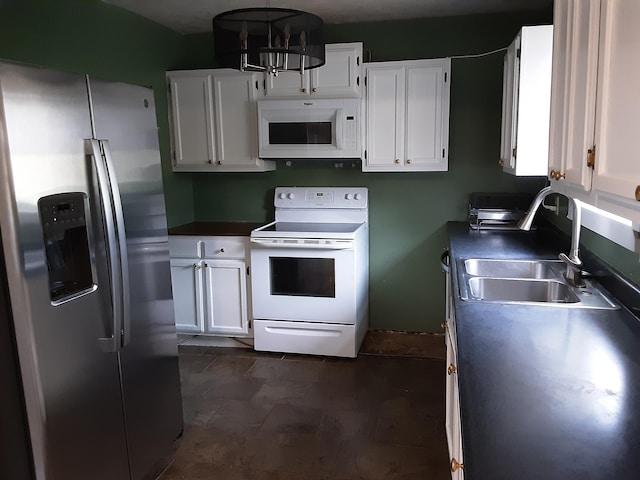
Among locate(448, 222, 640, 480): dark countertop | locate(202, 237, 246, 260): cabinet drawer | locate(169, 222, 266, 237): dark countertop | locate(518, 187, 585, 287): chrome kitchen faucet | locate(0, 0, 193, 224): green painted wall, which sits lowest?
locate(202, 237, 246, 260): cabinet drawer

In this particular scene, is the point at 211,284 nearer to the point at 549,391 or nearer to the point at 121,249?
the point at 121,249

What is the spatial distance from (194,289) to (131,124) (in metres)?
1.90

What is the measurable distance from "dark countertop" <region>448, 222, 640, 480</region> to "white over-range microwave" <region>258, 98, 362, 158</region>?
6.63ft

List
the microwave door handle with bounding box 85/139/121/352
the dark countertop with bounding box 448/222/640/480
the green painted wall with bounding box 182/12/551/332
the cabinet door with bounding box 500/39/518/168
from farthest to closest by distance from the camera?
the green painted wall with bounding box 182/12/551/332 < the cabinet door with bounding box 500/39/518/168 < the microwave door handle with bounding box 85/139/121/352 < the dark countertop with bounding box 448/222/640/480

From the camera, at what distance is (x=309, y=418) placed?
2.96 metres

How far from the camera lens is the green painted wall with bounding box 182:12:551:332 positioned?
3.78m

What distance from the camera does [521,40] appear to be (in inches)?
107

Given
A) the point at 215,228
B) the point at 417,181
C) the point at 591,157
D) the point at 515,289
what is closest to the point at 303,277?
the point at 215,228

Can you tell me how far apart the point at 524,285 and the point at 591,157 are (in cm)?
110

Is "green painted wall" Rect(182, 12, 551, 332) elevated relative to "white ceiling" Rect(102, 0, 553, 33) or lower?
lower

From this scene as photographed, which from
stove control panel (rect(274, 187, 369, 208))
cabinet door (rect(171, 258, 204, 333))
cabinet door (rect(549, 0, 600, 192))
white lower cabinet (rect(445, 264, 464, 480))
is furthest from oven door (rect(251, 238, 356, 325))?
cabinet door (rect(549, 0, 600, 192))

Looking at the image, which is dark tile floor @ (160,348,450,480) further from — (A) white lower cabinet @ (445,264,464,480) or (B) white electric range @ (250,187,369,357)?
(A) white lower cabinet @ (445,264,464,480)

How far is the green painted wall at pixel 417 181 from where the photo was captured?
12.4 ft

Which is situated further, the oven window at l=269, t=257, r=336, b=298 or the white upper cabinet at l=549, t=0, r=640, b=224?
the oven window at l=269, t=257, r=336, b=298
